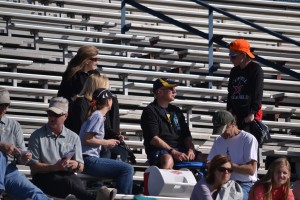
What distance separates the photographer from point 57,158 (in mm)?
9367

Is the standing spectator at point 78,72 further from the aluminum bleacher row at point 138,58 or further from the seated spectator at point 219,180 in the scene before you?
the seated spectator at point 219,180

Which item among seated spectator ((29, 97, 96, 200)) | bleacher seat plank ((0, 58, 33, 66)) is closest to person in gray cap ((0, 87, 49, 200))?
seated spectator ((29, 97, 96, 200))

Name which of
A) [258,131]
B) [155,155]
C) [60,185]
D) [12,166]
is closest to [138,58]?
[258,131]

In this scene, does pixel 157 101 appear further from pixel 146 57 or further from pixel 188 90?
pixel 146 57

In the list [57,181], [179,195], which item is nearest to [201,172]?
[179,195]

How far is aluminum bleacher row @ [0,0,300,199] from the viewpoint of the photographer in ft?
40.5

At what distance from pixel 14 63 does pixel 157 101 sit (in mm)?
2209

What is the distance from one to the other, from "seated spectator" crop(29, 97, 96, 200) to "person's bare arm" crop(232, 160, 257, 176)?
1.32 meters

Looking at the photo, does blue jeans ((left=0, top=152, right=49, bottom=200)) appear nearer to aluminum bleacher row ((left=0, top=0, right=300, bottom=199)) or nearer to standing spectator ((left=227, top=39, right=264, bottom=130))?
aluminum bleacher row ((left=0, top=0, right=300, bottom=199))

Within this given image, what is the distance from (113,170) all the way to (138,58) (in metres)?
4.03

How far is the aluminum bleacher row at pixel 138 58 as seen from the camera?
12.3 m

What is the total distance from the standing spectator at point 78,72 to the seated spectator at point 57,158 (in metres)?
1.19

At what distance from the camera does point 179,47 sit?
1534 centimetres

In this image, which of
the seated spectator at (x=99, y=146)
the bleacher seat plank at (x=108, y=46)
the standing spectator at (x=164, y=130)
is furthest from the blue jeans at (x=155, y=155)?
the bleacher seat plank at (x=108, y=46)
